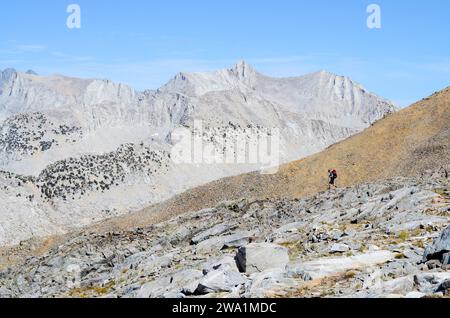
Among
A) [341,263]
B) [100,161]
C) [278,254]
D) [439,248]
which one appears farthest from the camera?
[100,161]

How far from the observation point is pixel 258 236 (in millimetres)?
32938

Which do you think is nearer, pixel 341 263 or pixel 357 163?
pixel 341 263

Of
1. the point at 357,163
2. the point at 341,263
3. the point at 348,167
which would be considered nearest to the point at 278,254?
the point at 341,263

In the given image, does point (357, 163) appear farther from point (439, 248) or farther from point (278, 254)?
point (439, 248)

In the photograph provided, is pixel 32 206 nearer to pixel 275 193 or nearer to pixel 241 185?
pixel 241 185

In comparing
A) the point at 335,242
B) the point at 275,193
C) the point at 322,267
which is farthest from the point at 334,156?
the point at 322,267

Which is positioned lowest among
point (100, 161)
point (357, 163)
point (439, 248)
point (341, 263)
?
point (341, 263)

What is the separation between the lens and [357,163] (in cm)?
6216

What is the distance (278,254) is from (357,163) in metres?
40.5

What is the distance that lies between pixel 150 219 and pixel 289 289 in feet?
142

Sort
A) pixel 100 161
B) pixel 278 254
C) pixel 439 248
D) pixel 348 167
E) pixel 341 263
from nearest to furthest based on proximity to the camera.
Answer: pixel 439 248
pixel 341 263
pixel 278 254
pixel 348 167
pixel 100 161

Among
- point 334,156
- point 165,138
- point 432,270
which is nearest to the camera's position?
point 432,270

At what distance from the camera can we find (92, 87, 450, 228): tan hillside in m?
59.0

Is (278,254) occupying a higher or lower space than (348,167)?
lower
